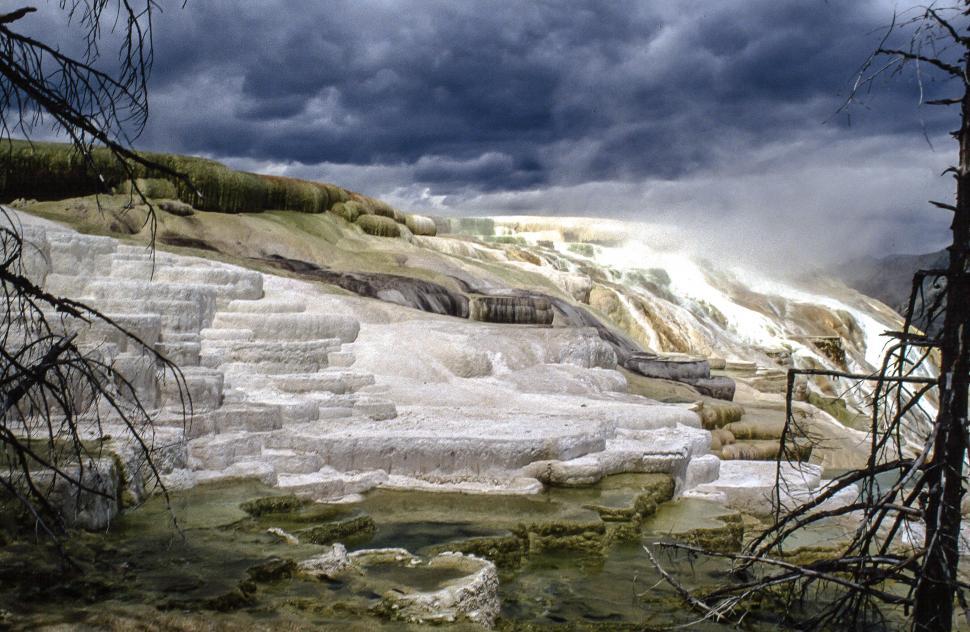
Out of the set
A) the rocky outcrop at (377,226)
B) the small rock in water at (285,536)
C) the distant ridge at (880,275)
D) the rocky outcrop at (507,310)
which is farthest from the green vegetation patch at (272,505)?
the distant ridge at (880,275)

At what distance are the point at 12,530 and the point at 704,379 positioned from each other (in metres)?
12.5

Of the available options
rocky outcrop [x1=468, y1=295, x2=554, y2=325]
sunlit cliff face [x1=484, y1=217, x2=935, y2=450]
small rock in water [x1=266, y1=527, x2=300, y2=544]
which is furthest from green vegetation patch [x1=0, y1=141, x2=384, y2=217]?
small rock in water [x1=266, y1=527, x2=300, y2=544]

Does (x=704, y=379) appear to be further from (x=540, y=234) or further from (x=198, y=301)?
(x=540, y=234)

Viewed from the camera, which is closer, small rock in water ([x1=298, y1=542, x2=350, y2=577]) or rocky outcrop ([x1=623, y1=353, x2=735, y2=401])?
small rock in water ([x1=298, y1=542, x2=350, y2=577])

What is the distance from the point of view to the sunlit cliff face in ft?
69.6

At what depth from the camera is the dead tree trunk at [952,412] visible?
280 centimetres

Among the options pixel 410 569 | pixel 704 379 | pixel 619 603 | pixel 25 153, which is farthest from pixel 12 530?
pixel 25 153

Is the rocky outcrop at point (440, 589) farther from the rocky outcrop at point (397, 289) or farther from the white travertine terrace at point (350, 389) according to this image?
the rocky outcrop at point (397, 289)

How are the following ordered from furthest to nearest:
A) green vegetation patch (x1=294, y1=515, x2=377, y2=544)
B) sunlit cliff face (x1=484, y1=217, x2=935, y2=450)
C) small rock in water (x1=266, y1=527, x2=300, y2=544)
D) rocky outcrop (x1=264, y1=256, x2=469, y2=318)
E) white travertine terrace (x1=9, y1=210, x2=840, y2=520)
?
sunlit cliff face (x1=484, y1=217, x2=935, y2=450) → rocky outcrop (x1=264, y1=256, x2=469, y2=318) → white travertine terrace (x1=9, y1=210, x2=840, y2=520) → green vegetation patch (x1=294, y1=515, x2=377, y2=544) → small rock in water (x1=266, y1=527, x2=300, y2=544)

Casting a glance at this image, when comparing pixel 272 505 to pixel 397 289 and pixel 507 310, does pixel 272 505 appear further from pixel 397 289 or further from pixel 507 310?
pixel 507 310

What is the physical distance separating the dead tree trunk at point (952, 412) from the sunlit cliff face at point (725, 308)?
13.8 meters

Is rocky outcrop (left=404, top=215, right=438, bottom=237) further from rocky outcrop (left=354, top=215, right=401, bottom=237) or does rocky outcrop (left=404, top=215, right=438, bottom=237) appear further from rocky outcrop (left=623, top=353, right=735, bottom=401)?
rocky outcrop (left=623, top=353, right=735, bottom=401)

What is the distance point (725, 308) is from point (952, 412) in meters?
22.5

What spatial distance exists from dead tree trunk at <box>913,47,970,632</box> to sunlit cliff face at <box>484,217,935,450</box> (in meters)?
13.8
